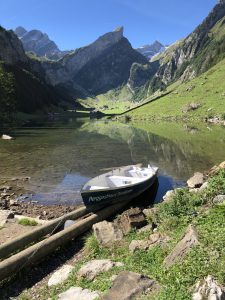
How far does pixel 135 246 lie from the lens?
1764 centimetres

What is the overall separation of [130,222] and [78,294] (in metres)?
7.51

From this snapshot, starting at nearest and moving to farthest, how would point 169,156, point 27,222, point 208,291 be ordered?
point 208,291, point 27,222, point 169,156

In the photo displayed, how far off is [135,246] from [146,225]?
3789mm

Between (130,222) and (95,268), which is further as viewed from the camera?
(130,222)

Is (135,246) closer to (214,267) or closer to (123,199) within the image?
(214,267)

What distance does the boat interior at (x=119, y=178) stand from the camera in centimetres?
2952

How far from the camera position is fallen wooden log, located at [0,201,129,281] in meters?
17.1

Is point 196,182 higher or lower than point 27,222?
lower

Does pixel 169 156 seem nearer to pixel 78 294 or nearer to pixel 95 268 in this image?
pixel 95 268

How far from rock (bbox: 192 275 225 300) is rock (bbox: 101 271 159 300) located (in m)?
1.79

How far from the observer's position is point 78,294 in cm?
1423

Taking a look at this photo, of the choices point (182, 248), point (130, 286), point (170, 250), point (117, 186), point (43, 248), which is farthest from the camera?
point (117, 186)

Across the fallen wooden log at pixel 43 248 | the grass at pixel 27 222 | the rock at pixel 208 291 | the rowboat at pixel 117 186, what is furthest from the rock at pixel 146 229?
the grass at pixel 27 222

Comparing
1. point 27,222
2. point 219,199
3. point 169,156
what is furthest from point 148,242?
point 169,156
